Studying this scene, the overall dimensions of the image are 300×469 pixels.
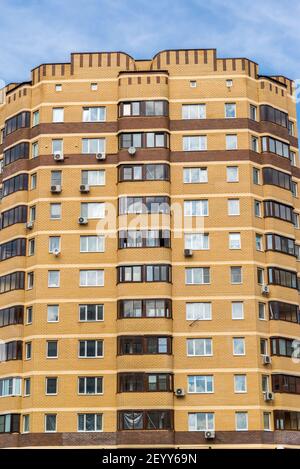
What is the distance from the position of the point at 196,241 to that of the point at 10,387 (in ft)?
54.2

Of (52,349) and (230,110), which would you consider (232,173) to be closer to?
(230,110)

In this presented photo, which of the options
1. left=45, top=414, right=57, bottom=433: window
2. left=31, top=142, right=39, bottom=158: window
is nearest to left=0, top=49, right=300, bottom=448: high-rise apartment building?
left=31, top=142, right=39, bottom=158: window

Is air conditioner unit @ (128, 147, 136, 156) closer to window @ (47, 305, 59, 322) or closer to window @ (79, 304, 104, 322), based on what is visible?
window @ (79, 304, 104, 322)

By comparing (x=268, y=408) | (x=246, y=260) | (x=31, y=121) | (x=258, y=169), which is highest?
(x=31, y=121)

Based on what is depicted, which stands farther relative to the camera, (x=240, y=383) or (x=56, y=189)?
(x=56, y=189)

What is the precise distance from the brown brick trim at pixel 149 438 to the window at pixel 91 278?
10344mm

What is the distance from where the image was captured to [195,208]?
68375mm

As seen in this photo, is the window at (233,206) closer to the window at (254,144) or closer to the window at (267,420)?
the window at (254,144)

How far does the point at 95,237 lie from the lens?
68188 mm

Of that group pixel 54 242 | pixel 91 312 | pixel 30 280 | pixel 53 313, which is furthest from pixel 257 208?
pixel 30 280
